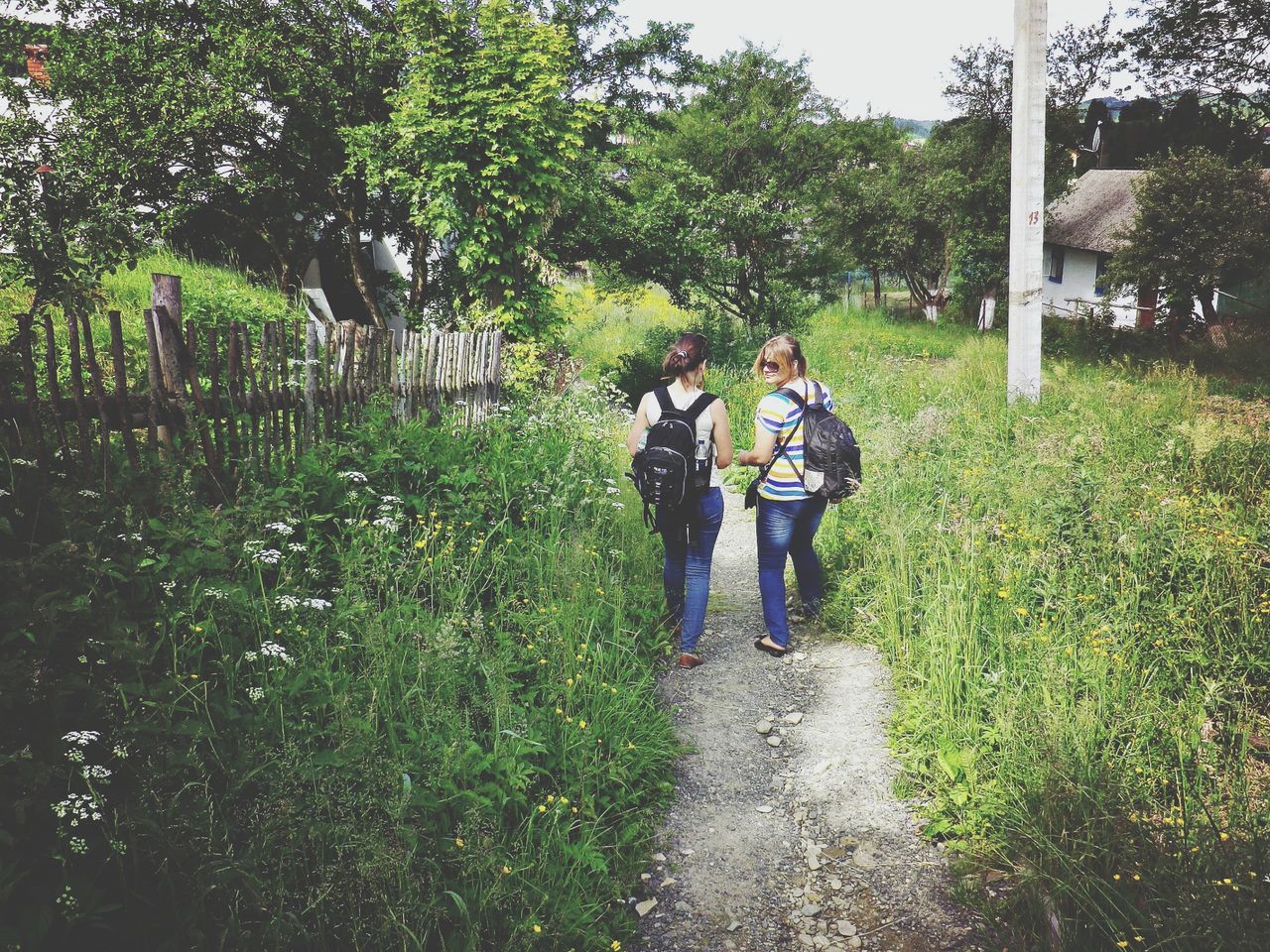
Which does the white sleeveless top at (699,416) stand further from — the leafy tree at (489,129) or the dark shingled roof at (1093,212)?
the dark shingled roof at (1093,212)

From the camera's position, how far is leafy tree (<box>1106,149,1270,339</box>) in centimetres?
1517

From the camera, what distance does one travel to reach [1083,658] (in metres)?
3.71

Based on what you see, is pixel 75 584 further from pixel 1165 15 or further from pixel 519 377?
pixel 1165 15

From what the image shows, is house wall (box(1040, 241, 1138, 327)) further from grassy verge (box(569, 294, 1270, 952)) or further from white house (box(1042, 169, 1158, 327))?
grassy verge (box(569, 294, 1270, 952))

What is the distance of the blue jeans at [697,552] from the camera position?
15.7 feet

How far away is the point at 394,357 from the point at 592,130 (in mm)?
12090

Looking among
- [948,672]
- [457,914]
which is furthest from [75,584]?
[948,672]

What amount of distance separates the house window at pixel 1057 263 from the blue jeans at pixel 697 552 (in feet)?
106

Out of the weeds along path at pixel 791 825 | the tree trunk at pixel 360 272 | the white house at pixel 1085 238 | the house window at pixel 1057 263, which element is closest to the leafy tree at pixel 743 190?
the tree trunk at pixel 360 272

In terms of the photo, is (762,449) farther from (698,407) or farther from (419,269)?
(419,269)

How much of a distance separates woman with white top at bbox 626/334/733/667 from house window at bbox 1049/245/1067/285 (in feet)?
106

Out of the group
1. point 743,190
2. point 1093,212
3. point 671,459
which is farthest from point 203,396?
point 1093,212

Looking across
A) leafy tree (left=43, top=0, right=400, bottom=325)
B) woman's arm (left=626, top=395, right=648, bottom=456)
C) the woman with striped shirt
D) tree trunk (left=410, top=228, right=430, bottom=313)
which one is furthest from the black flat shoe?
tree trunk (left=410, top=228, right=430, bottom=313)

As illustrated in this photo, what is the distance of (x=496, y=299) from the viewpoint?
1038 cm
